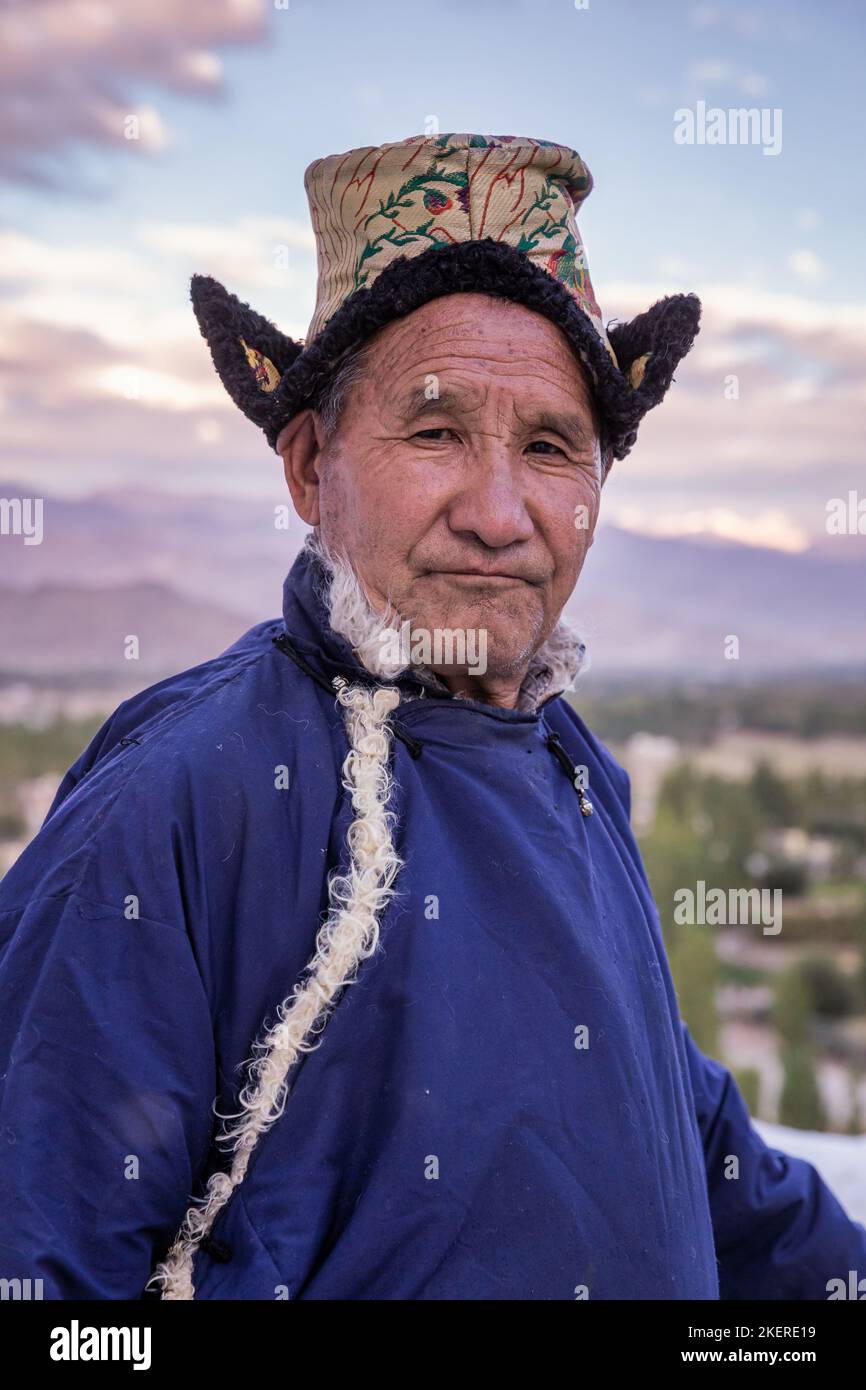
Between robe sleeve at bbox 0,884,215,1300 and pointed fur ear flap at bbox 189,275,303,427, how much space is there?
906mm

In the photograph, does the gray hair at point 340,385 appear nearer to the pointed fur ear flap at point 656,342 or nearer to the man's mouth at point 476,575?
the man's mouth at point 476,575

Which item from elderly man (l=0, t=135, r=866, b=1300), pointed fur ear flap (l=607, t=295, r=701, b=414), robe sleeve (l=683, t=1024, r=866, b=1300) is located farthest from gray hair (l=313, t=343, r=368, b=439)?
robe sleeve (l=683, t=1024, r=866, b=1300)

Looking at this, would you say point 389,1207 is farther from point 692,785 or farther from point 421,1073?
point 692,785

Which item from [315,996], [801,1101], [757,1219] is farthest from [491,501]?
[801,1101]

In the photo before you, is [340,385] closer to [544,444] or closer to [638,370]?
[544,444]

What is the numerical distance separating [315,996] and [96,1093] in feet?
0.91

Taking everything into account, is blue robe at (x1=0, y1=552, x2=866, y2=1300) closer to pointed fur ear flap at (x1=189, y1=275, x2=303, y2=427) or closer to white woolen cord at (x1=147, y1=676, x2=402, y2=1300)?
white woolen cord at (x1=147, y1=676, x2=402, y2=1300)

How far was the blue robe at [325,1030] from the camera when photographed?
138 centimetres

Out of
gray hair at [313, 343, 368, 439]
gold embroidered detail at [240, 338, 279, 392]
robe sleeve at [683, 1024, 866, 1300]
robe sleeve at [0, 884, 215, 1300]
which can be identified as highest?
gold embroidered detail at [240, 338, 279, 392]

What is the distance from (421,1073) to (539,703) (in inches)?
25.7

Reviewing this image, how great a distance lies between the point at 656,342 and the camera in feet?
6.58

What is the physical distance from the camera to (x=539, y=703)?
1.93m

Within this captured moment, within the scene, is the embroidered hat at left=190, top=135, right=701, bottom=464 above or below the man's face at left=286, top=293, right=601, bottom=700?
above

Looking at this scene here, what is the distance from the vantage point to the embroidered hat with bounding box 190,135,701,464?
1.76 m
